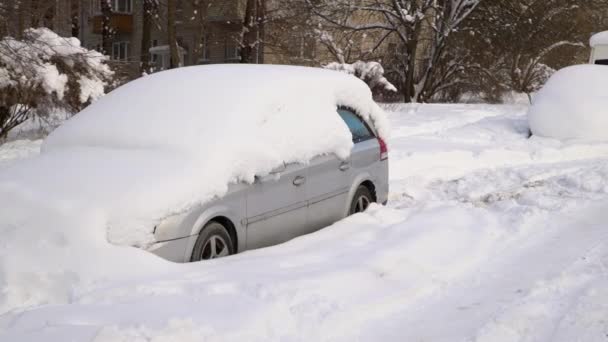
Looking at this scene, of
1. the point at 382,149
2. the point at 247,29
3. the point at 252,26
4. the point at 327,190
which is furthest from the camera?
the point at 252,26

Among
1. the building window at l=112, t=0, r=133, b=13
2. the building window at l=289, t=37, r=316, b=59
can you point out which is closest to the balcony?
the building window at l=112, t=0, r=133, b=13

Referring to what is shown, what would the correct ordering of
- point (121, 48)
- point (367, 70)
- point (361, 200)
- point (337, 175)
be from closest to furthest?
point (337, 175) < point (361, 200) < point (367, 70) < point (121, 48)

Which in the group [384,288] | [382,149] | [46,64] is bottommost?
[384,288]

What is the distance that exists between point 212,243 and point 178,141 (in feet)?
2.80

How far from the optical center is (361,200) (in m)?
6.66

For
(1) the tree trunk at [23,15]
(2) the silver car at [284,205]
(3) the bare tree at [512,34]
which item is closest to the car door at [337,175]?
(2) the silver car at [284,205]

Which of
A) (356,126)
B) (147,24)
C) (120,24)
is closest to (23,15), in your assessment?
(356,126)

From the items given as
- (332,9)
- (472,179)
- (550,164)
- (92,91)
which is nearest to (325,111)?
(472,179)

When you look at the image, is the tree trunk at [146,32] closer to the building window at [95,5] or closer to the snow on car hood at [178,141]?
the building window at [95,5]

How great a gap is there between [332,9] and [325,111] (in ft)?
60.6

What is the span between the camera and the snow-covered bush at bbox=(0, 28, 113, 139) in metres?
11.3

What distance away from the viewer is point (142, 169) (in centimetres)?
477

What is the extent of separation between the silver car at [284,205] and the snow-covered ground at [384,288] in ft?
0.64

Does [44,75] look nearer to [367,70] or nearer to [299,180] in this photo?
[299,180]
